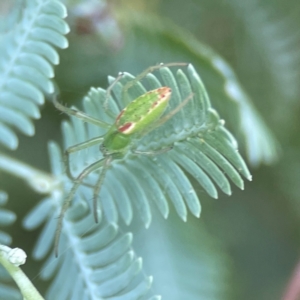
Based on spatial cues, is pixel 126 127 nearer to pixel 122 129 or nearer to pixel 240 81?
pixel 122 129

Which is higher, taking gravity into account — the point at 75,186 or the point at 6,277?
the point at 75,186

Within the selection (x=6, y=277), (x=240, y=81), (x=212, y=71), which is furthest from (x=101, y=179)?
(x=240, y=81)

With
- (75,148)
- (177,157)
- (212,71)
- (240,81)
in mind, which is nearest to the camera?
(177,157)

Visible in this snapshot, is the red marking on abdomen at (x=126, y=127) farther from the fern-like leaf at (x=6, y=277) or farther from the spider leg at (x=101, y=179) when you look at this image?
the fern-like leaf at (x=6, y=277)

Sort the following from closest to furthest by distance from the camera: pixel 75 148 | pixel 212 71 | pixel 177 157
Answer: pixel 177 157, pixel 75 148, pixel 212 71

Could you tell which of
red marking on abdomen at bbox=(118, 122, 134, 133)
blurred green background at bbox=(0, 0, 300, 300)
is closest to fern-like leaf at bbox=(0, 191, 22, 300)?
red marking on abdomen at bbox=(118, 122, 134, 133)

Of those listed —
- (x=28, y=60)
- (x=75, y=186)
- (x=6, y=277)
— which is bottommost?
(x=6, y=277)
